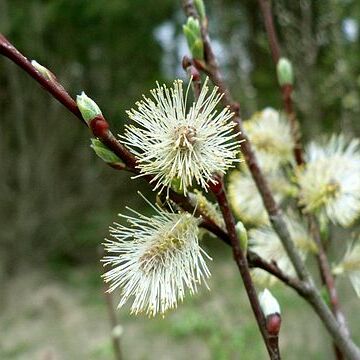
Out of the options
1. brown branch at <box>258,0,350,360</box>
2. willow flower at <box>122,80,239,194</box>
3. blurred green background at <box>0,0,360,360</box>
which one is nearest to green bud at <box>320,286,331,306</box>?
brown branch at <box>258,0,350,360</box>

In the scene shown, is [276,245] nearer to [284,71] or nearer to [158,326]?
[284,71]

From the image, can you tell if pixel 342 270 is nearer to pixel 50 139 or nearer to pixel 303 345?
pixel 303 345

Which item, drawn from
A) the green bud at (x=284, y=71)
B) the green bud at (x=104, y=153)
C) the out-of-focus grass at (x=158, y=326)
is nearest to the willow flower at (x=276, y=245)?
the green bud at (x=284, y=71)

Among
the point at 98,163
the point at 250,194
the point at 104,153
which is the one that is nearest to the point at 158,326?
the point at 98,163

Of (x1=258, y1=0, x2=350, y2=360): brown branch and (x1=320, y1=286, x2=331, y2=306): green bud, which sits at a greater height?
(x1=258, y1=0, x2=350, y2=360): brown branch

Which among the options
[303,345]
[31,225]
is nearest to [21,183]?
[31,225]

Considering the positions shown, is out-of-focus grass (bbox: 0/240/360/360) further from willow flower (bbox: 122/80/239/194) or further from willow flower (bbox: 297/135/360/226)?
willow flower (bbox: 122/80/239/194)
